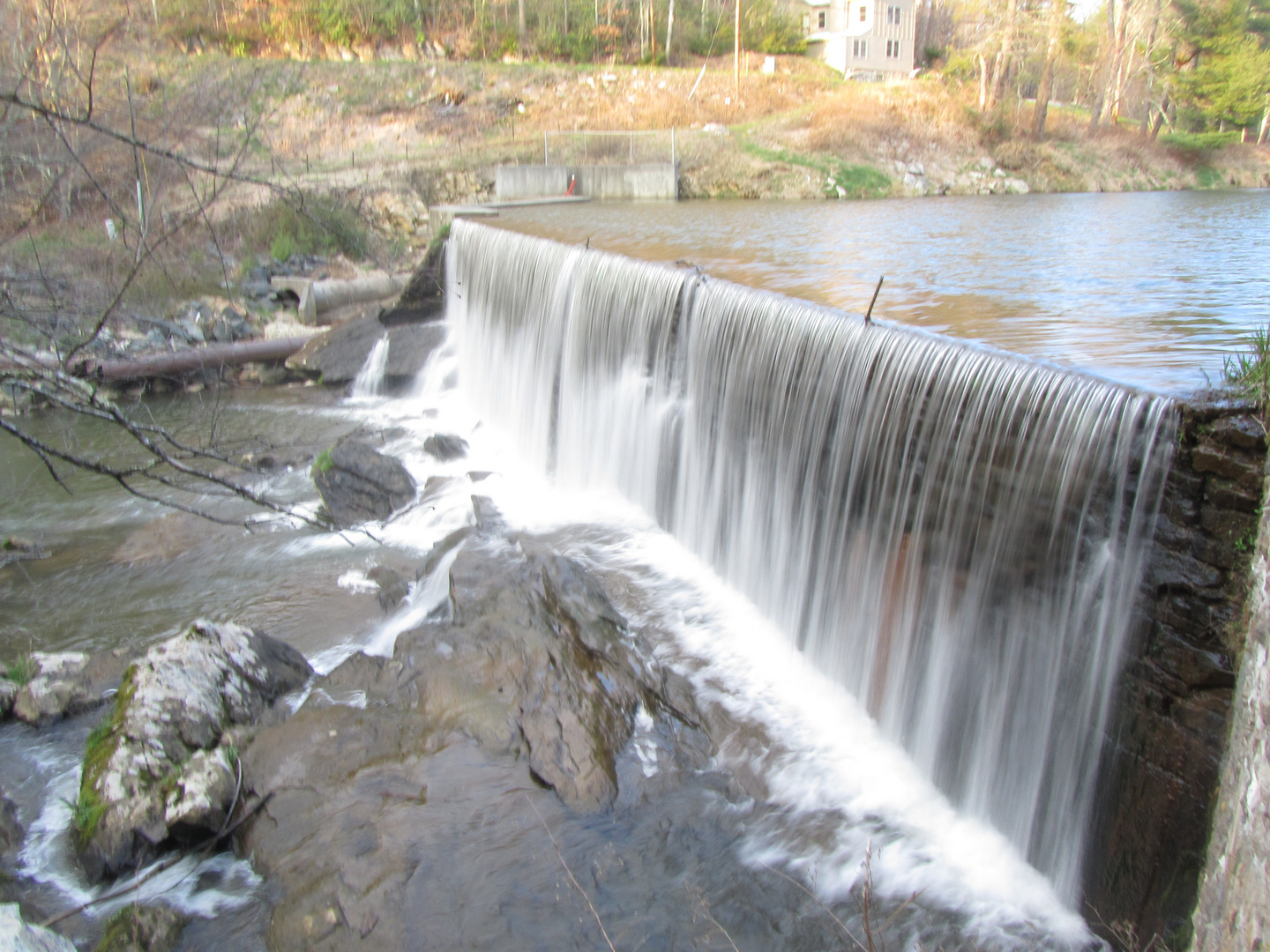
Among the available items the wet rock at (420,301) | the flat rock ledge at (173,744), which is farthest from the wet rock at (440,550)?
the wet rock at (420,301)

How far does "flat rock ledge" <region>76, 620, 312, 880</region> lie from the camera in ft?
15.1

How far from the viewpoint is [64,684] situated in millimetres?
6090

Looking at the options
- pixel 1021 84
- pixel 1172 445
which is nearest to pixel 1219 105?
pixel 1021 84

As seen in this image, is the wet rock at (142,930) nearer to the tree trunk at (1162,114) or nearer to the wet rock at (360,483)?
the wet rock at (360,483)

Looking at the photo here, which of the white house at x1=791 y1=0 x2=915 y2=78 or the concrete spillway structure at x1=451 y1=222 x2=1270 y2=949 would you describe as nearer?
the concrete spillway structure at x1=451 y1=222 x2=1270 y2=949

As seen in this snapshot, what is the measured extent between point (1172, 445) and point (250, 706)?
5427 mm

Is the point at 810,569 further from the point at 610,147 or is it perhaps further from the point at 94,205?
the point at 610,147

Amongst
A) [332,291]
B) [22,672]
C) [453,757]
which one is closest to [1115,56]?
[332,291]

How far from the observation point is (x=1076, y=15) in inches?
1470

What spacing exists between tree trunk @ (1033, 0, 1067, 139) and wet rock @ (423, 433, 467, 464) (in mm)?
25653

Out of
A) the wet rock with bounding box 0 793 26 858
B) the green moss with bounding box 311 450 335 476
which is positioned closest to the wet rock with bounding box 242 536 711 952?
the wet rock with bounding box 0 793 26 858

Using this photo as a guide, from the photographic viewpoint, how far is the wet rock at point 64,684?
593 cm

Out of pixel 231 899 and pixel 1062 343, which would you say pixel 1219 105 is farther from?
pixel 231 899

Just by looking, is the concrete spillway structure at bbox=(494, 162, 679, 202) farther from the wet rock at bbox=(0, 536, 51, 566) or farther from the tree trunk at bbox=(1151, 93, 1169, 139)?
the tree trunk at bbox=(1151, 93, 1169, 139)
